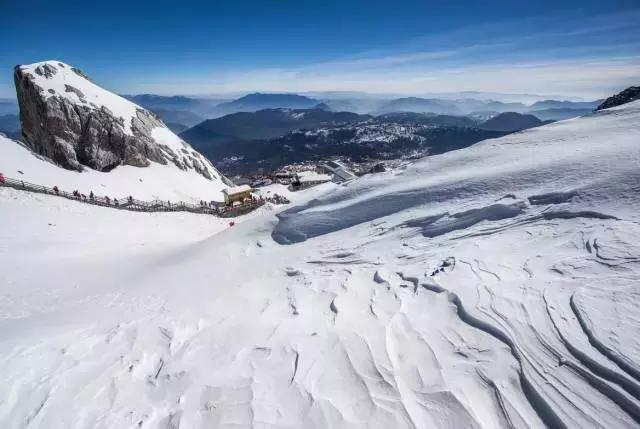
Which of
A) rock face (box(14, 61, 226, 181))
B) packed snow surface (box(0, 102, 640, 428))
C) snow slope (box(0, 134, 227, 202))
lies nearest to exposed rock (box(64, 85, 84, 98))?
rock face (box(14, 61, 226, 181))

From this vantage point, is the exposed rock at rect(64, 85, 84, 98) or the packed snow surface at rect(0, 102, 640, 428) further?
the exposed rock at rect(64, 85, 84, 98)

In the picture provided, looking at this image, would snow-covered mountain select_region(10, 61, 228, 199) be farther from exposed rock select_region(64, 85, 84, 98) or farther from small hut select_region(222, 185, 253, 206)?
small hut select_region(222, 185, 253, 206)

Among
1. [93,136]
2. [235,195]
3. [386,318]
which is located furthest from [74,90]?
[386,318]

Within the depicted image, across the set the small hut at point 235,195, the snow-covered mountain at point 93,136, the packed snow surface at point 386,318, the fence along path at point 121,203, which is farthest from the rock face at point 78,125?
the packed snow surface at point 386,318

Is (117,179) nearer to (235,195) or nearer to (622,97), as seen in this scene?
(235,195)

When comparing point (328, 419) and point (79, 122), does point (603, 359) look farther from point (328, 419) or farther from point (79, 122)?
point (79, 122)
